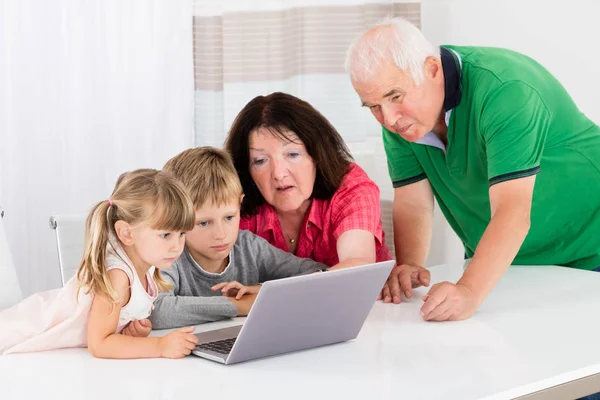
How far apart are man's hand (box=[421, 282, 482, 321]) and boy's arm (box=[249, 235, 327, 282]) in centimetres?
37

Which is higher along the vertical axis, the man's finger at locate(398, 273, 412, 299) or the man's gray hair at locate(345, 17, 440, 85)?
the man's gray hair at locate(345, 17, 440, 85)

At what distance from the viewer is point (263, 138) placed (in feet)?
5.95

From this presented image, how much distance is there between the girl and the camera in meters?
1.26

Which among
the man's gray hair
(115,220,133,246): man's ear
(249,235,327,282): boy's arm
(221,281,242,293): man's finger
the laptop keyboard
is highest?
the man's gray hair

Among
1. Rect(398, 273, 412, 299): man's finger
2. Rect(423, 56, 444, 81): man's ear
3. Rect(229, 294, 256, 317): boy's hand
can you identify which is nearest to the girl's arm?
Rect(229, 294, 256, 317): boy's hand

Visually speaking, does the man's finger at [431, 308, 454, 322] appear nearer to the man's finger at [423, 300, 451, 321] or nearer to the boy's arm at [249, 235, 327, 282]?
the man's finger at [423, 300, 451, 321]

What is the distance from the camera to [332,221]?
6.21ft

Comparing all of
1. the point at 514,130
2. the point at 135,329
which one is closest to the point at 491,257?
the point at 514,130

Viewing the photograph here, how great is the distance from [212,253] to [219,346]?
383mm

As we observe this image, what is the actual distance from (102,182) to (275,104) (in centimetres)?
130

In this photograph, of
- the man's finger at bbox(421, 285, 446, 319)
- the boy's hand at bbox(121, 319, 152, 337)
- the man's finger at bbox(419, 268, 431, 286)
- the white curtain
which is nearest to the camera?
the boy's hand at bbox(121, 319, 152, 337)

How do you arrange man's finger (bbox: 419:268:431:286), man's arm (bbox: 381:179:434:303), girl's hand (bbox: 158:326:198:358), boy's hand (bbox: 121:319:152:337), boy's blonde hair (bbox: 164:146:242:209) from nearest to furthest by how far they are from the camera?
girl's hand (bbox: 158:326:198:358) < boy's hand (bbox: 121:319:152:337) < boy's blonde hair (bbox: 164:146:242:209) < man's finger (bbox: 419:268:431:286) < man's arm (bbox: 381:179:434:303)

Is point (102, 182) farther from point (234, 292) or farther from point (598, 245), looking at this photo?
point (598, 245)

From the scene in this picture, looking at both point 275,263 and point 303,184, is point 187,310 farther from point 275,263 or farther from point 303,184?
point 303,184
